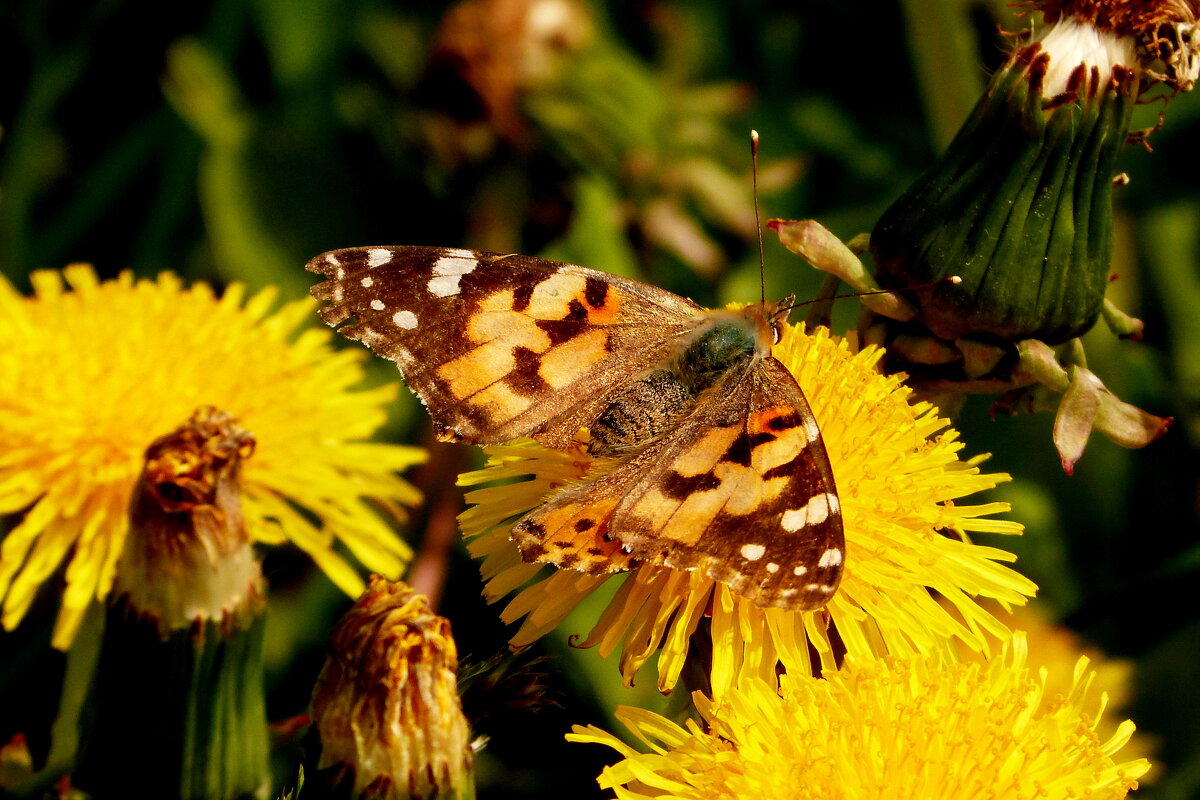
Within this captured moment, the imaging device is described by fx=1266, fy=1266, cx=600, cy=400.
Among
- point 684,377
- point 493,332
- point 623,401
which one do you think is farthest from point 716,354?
point 493,332

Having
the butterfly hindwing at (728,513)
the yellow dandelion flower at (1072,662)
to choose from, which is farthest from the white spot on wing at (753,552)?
the yellow dandelion flower at (1072,662)

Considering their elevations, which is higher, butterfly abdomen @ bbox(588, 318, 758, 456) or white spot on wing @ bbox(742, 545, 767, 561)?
butterfly abdomen @ bbox(588, 318, 758, 456)

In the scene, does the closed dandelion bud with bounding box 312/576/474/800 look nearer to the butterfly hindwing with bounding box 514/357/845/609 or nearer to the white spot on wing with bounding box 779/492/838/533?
the butterfly hindwing with bounding box 514/357/845/609

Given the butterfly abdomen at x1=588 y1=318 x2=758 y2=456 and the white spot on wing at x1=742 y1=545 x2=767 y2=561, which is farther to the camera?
the butterfly abdomen at x1=588 y1=318 x2=758 y2=456

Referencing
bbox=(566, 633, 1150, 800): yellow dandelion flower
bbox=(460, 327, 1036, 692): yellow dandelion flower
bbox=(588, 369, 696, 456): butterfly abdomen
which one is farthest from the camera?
bbox=(588, 369, 696, 456): butterfly abdomen

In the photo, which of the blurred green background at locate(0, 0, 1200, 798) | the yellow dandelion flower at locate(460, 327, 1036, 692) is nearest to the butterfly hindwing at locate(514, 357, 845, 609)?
the yellow dandelion flower at locate(460, 327, 1036, 692)

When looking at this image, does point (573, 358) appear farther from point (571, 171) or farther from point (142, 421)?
point (571, 171)

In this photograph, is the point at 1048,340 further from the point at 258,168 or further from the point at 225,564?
the point at 258,168
